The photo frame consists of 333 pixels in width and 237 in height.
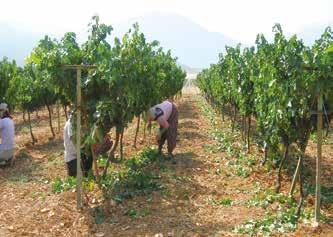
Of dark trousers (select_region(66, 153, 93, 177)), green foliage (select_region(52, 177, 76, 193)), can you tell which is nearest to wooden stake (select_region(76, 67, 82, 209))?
green foliage (select_region(52, 177, 76, 193))

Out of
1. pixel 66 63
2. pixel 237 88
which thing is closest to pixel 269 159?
pixel 237 88

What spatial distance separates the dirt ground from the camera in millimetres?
7281

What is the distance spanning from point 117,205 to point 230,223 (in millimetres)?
2077

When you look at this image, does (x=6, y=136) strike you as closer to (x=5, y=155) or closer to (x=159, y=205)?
(x=5, y=155)

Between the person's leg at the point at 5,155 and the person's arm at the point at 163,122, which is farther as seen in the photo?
the person's leg at the point at 5,155

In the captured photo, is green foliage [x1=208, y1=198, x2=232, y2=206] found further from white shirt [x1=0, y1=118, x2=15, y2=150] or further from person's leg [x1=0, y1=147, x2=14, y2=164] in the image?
person's leg [x1=0, y1=147, x2=14, y2=164]

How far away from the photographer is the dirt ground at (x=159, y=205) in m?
7.28

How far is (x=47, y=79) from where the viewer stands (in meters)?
8.38

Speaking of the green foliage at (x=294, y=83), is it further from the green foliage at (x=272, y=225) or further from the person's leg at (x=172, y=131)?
the person's leg at (x=172, y=131)

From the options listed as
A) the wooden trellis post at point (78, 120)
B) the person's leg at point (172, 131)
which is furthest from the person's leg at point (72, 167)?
the person's leg at point (172, 131)

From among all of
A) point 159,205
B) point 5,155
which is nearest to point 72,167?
point 159,205

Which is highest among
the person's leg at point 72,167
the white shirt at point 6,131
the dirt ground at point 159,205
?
the white shirt at point 6,131

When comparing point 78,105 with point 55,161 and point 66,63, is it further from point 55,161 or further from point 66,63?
point 55,161

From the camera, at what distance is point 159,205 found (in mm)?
8344
